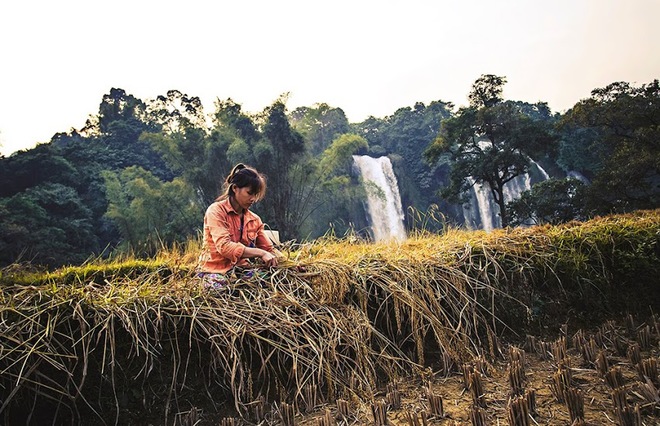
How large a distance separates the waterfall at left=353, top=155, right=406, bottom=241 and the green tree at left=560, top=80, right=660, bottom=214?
31.6 ft

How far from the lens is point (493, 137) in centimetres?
1809

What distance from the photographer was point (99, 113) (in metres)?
32.2

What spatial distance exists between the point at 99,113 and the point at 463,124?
28.4m

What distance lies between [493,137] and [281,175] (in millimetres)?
9779

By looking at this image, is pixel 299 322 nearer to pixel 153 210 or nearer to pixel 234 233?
pixel 234 233

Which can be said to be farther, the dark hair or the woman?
the dark hair

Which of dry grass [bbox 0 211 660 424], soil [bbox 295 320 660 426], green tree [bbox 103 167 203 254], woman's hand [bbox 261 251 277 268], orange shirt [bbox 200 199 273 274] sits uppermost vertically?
green tree [bbox 103 167 203 254]

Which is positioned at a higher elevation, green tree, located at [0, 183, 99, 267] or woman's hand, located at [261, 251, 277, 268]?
green tree, located at [0, 183, 99, 267]

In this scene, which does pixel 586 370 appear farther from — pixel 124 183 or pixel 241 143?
pixel 124 183

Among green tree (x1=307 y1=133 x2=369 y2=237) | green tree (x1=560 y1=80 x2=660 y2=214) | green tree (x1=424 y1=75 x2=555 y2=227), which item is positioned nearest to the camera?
green tree (x1=560 y1=80 x2=660 y2=214)

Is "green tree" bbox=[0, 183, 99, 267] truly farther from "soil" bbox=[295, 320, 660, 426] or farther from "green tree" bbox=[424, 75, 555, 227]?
"green tree" bbox=[424, 75, 555, 227]

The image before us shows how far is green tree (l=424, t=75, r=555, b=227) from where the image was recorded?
1698 centimetres

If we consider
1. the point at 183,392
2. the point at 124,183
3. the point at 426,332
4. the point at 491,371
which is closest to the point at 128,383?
the point at 183,392

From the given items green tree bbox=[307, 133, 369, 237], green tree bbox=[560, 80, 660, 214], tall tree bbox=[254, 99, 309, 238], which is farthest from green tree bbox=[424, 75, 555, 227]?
tall tree bbox=[254, 99, 309, 238]
